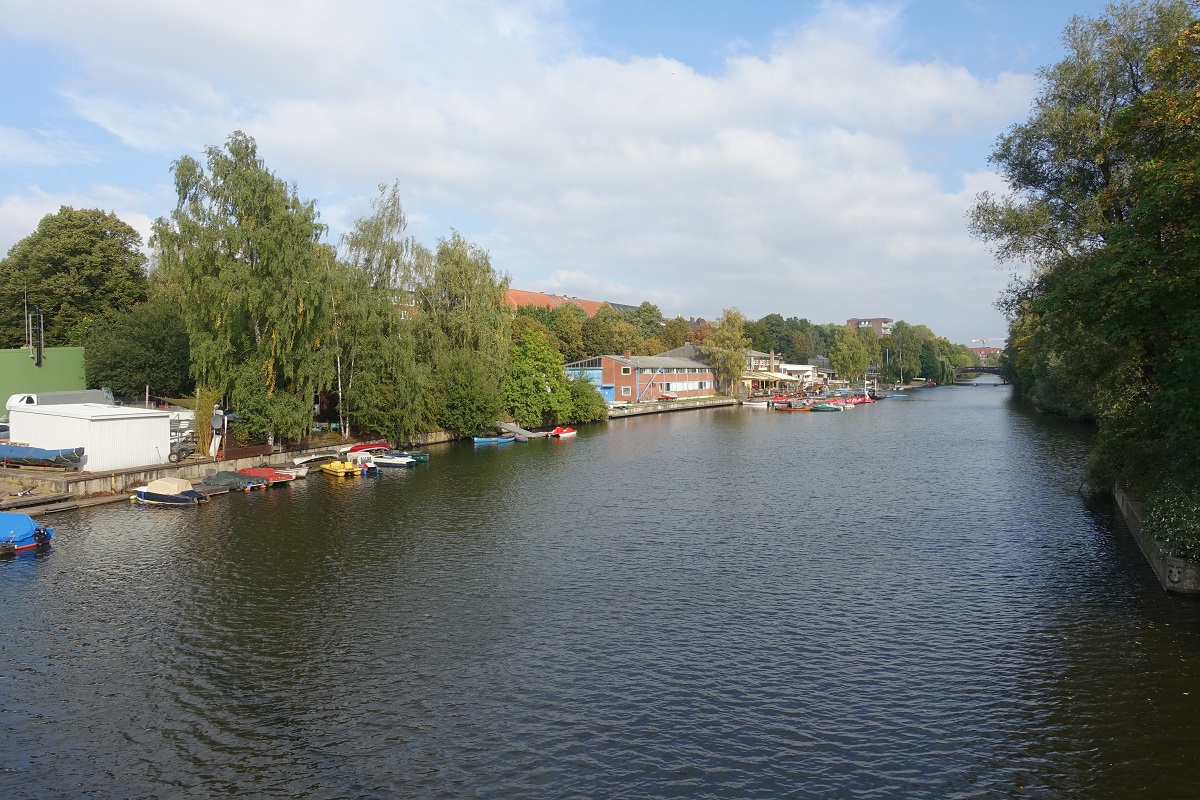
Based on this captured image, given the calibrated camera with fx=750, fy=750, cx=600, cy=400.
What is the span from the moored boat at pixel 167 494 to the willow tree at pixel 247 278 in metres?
8.51

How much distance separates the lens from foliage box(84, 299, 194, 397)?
49.7 m

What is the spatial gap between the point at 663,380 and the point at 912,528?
71.9 meters

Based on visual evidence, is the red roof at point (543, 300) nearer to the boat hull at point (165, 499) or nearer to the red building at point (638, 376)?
the red building at point (638, 376)

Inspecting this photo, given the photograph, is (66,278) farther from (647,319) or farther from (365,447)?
(647,319)

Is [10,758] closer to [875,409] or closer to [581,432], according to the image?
[581,432]

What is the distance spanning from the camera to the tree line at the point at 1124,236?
60.1 ft

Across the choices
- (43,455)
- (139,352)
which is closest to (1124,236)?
(43,455)

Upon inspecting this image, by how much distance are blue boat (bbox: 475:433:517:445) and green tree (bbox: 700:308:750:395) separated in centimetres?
5847

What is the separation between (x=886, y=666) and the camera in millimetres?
15742

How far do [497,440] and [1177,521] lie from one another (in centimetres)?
4375

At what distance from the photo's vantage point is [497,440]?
56.6 m

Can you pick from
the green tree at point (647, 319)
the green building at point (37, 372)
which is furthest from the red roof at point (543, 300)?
the green building at point (37, 372)

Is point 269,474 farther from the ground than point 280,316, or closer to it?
closer to it

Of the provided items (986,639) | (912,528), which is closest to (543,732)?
(986,639)
